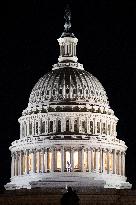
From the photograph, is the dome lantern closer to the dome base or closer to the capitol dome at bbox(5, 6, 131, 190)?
the capitol dome at bbox(5, 6, 131, 190)

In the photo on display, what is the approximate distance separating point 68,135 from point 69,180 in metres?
6.69

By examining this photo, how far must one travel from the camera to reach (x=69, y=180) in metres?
122

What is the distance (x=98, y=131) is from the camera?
422 feet

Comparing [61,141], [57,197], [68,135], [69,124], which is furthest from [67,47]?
[57,197]

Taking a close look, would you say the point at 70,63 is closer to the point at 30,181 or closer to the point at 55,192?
the point at 30,181

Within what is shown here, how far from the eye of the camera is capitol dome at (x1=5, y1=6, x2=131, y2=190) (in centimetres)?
12388

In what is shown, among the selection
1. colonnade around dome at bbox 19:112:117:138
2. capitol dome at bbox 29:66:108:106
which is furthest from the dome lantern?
colonnade around dome at bbox 19:112:117:138

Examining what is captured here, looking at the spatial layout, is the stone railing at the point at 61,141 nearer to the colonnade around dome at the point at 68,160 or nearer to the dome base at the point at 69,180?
the colonnade around dome at the point at 68,160

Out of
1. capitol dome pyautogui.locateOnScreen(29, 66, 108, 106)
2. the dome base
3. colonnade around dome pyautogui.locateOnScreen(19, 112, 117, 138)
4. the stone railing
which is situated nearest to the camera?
the dome base

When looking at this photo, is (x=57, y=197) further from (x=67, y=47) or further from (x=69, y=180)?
(x=67, y=47)

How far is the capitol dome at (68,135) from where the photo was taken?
124m

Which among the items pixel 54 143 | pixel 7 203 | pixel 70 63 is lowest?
pixel 7 203

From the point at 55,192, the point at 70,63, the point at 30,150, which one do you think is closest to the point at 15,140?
the point at 30,150

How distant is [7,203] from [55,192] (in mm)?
6061
